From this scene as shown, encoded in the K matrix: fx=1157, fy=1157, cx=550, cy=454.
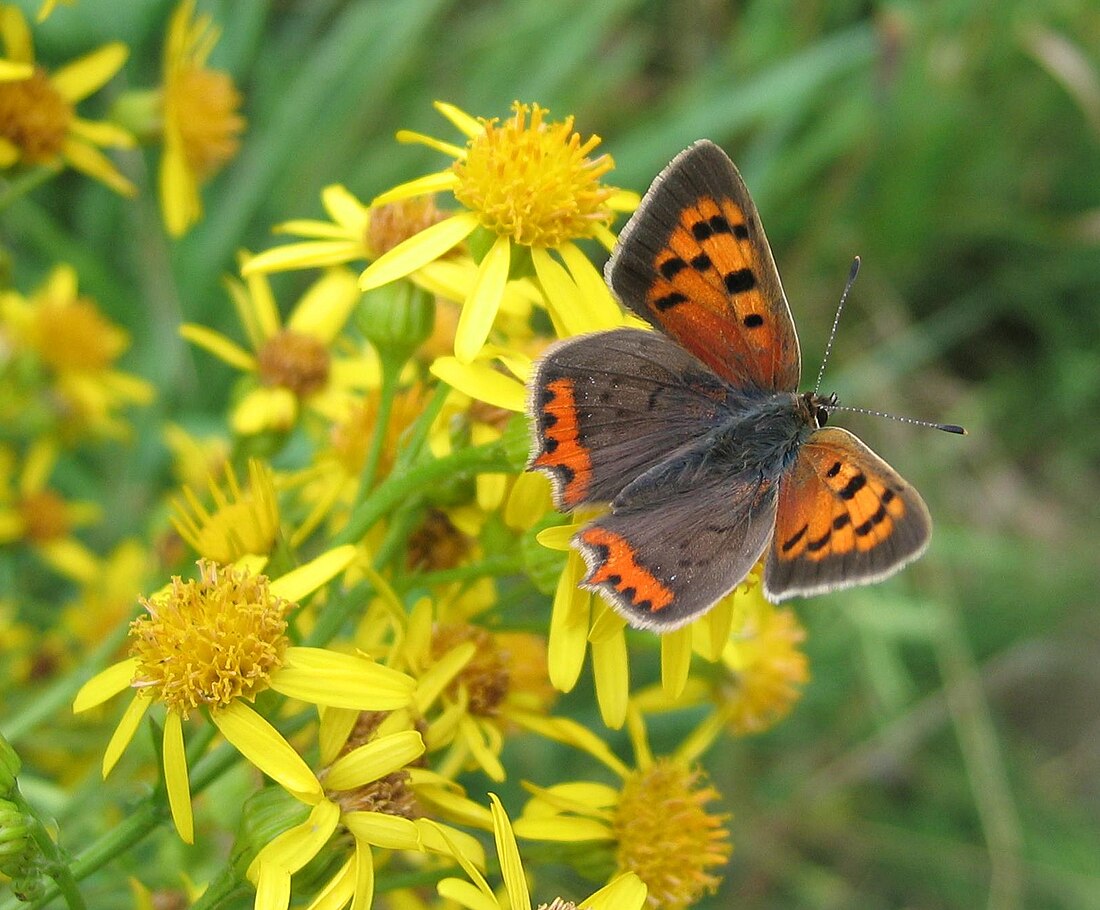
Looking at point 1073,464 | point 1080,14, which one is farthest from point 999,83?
point 1073,464

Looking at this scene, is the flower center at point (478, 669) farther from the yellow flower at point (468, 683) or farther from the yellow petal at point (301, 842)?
the yellow petal at point (301, 842)

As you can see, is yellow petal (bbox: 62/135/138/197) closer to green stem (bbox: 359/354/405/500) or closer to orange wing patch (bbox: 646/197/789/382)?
green stem (bbox: 359/354/405/500)

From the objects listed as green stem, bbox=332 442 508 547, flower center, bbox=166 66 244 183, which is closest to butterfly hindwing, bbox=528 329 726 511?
green stem, bbox=332 442 508 547

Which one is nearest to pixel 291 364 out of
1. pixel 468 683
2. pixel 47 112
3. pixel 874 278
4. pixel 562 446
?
pixel 47 112

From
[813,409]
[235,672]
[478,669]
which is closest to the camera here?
[235,672]

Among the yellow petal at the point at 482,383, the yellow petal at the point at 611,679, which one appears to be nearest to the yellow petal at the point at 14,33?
the yellow petal at the point at 482,383

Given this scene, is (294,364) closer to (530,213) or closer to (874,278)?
(530,213)

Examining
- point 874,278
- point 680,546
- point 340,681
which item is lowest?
point 340,681
